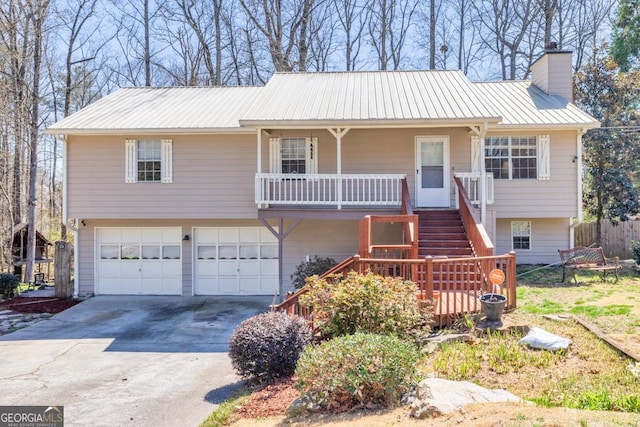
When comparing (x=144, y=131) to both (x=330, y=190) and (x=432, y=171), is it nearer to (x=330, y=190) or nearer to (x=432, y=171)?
(x=330, y=190)

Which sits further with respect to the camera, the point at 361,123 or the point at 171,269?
the point at 171,269

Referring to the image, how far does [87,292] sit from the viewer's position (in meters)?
14.1

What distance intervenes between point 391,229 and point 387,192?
1.42m

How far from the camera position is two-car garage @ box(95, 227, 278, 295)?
45.9 ft

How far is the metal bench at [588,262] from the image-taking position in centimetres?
1173

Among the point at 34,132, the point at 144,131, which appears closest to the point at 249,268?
the point at 144,131

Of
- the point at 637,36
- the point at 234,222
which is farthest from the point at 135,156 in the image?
the point at 637,36

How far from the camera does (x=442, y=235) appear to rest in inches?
418

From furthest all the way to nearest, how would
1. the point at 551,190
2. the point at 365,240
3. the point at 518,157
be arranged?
the point at 518,157
the point at 551,190
the point at 365,240

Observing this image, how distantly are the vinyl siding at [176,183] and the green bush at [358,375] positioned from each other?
864 centimetres

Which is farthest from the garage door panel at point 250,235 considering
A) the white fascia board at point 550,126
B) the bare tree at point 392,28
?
the bare tree at point 392,28

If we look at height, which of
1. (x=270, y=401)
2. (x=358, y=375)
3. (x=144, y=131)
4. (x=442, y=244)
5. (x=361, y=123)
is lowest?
(x=270, y=401)

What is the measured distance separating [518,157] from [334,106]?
18.9 feet

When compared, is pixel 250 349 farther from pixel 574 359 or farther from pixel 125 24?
pixel 125 24
